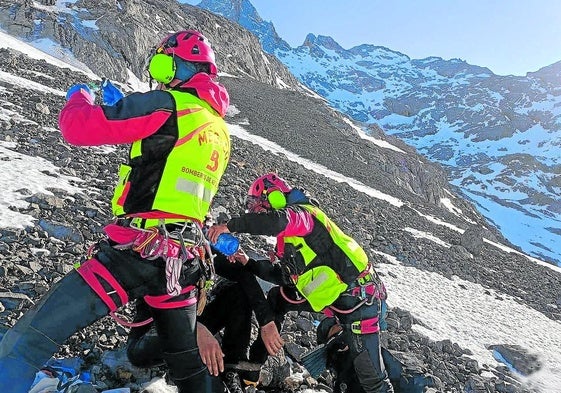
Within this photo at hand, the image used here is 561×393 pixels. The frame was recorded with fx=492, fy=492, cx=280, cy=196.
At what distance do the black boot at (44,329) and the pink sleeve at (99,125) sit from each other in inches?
36.0

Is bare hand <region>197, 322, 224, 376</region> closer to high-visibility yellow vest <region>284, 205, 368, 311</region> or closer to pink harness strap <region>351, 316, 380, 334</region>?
high-visibility yellow vest <region>284, 205, 368, 311</region>

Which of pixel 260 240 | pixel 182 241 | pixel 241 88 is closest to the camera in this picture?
pixel 182 241

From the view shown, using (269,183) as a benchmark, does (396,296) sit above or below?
below

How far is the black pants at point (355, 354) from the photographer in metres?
5.16

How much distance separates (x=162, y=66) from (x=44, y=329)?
1.92 meters

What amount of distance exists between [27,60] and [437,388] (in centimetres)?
2456

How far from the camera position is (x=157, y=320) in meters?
3.57

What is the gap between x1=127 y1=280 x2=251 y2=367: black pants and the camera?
4477 mm

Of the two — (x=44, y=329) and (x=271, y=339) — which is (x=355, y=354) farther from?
(x=44, y=329)

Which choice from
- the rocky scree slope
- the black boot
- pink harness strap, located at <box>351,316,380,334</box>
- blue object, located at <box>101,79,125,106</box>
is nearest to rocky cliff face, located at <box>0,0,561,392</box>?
the rocky scree slope

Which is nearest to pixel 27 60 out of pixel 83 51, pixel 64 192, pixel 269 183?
pixel 83 51

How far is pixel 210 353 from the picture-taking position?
413cm

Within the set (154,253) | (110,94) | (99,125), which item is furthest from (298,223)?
(99,125)

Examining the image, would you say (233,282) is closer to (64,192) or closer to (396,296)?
(64,192)
